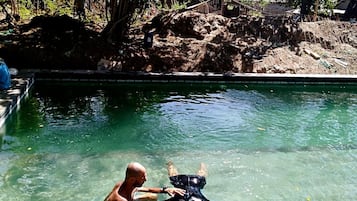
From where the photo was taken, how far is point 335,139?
24.4 feet

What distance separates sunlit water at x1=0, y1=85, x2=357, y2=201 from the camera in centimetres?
522

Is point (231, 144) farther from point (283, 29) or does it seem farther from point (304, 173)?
point (283, 29)

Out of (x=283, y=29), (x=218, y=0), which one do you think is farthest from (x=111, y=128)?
(x=218, y=0)

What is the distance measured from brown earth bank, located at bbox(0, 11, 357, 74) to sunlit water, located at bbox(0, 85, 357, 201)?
1452mm

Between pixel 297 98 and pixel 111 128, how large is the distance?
5.18 m

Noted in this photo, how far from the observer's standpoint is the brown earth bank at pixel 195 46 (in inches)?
444

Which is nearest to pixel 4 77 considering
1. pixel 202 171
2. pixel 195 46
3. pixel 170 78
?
pixel 170 78

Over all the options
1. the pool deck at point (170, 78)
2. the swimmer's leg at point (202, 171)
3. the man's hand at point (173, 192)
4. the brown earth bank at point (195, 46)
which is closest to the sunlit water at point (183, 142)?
the swimmer's leg at point (202, 171)

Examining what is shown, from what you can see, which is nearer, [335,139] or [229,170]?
[229,170]

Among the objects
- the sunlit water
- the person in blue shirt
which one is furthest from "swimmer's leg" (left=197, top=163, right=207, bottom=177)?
the person in blue shirt

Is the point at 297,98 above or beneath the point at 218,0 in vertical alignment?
beneath

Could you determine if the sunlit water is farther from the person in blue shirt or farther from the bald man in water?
the bald man in water

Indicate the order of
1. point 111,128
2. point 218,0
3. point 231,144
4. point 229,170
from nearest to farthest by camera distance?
point 229,170
point 231,144
point 111,128
point 218,0

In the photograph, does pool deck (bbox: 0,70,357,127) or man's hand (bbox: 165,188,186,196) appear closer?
man's hand (bbox: 165,188,186,196)
